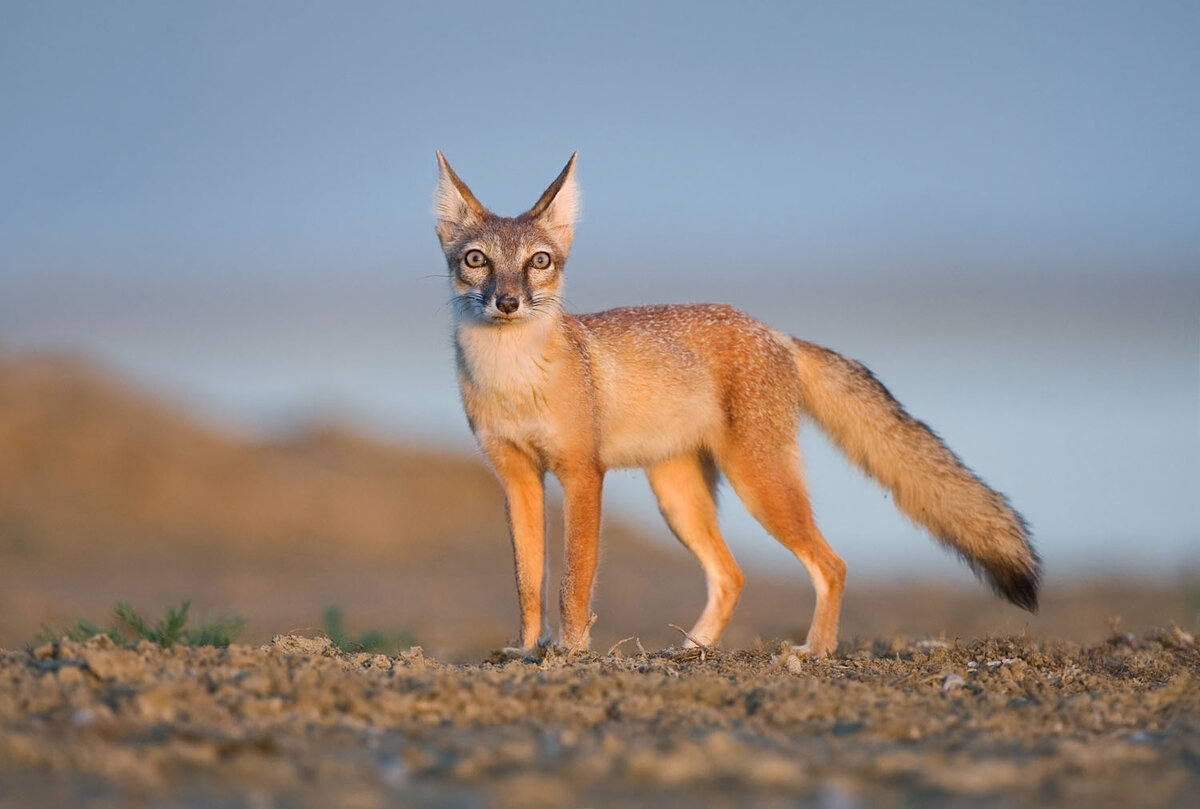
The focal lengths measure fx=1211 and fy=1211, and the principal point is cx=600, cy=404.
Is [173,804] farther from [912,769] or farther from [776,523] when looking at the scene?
[776,523]

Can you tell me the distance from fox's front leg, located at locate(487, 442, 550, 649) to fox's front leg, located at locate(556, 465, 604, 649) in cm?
20

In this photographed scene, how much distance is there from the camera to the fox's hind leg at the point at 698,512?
7645 mm

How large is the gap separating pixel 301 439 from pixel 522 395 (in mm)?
16024

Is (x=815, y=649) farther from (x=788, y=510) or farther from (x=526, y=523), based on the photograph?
(x=526, y=523)

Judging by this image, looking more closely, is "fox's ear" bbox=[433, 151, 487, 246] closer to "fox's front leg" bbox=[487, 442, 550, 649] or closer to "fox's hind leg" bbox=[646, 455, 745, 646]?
"fox's front leg" bbox=[487, 442, 550, 649]

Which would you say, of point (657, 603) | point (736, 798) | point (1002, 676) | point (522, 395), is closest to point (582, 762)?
point (736, 798)

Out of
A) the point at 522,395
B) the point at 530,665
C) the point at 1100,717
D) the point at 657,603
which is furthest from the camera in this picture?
the point at 657,603

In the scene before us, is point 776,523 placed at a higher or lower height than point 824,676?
higher

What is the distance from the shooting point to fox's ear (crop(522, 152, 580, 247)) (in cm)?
739

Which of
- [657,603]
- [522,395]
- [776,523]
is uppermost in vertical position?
[522,395]

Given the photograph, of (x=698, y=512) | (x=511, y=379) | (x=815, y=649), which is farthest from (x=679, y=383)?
(x=815, y=649)

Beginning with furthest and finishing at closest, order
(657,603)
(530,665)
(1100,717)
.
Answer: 1. (657,603)
2. (530,665)
3. (1100,717)

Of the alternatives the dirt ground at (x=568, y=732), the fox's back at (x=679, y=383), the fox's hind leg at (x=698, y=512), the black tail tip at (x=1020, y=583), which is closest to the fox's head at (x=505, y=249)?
the fox's back at (x=679, y=383)

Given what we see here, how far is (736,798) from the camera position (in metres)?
2.83
